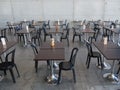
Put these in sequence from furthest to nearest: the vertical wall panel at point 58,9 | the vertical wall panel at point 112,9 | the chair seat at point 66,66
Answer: the vertical wall panel at point 58,9 < the vertical wall panel at point 112,9 < the chair seat at point 66,66

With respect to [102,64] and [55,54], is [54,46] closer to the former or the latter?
[55,54]

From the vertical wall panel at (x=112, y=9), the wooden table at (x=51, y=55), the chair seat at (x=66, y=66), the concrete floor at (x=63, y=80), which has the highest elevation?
the vertical wall panel at (x=112, y=9)

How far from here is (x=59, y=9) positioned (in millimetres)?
11344

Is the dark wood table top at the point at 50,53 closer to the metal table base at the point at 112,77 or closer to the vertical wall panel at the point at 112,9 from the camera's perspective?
the metal table base at the point at 112,77

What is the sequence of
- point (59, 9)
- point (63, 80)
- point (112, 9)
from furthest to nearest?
point (59, 9)
point (112, 9)
point (63, 80)

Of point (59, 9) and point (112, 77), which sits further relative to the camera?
point (59, 9)

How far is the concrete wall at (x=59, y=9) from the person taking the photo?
1114 centimetres

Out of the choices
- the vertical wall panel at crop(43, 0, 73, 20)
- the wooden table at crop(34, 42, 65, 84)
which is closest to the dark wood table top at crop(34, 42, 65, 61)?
the wooden table at crop(34, 42, 65, 84)

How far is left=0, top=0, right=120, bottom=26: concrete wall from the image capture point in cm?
1114

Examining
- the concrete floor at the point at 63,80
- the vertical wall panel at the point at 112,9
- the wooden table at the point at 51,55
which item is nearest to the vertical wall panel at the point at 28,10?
the vertical wall panel at the point at 112,9

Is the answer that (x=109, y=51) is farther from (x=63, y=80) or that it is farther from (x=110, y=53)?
(x=63, y=80)

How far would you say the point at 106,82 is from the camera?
3.88 metres

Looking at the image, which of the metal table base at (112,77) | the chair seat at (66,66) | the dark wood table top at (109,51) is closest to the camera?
the dark wood table top at (109,51)

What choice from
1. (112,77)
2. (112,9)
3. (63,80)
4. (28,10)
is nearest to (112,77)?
(112,77)
